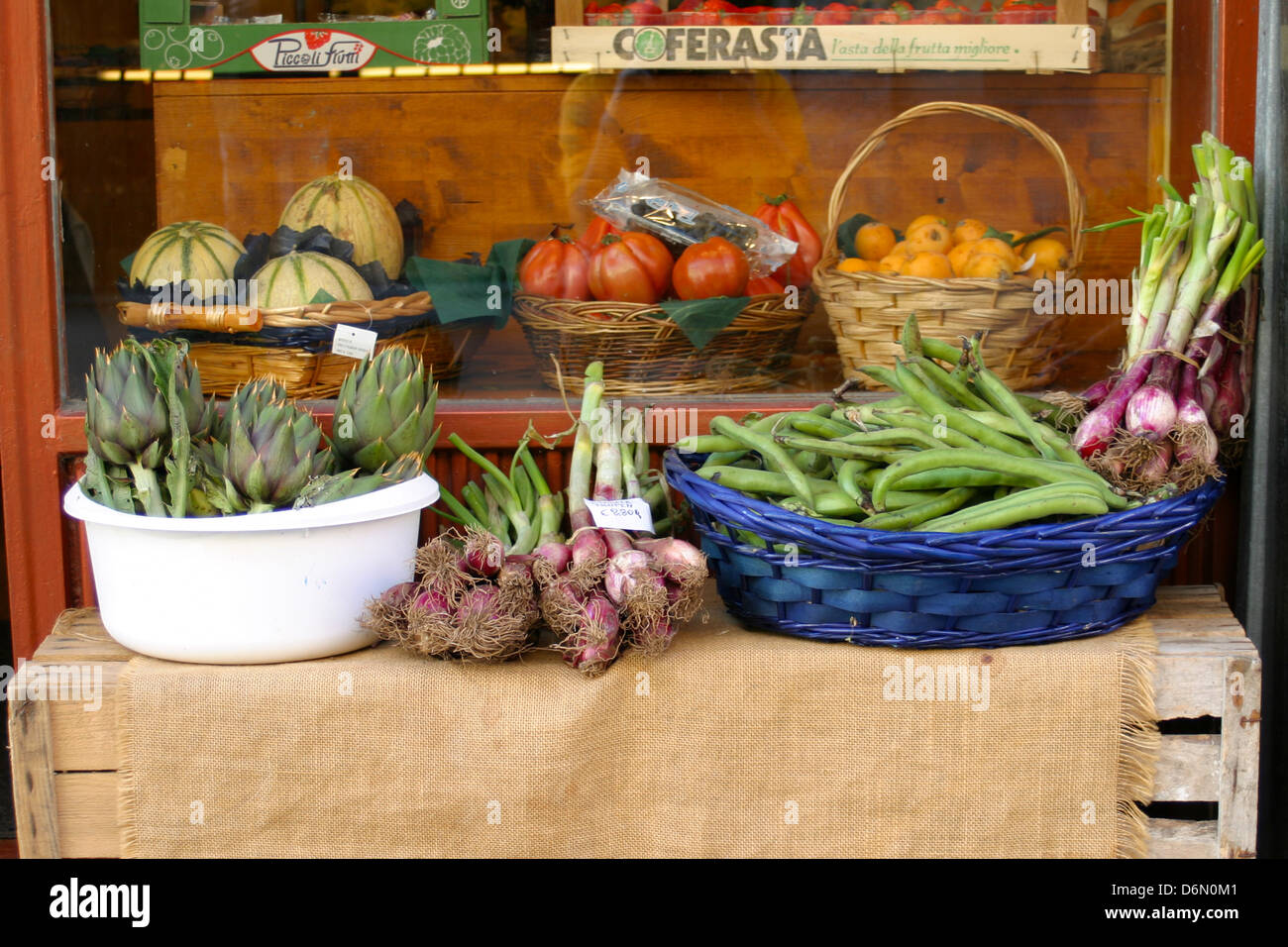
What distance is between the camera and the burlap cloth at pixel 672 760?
7.51ft

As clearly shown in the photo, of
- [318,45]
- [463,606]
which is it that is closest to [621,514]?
[463,606]

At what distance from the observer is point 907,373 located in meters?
2.57

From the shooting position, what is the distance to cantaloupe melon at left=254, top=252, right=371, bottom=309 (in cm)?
300

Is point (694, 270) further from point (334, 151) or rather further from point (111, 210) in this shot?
point (111, 210)

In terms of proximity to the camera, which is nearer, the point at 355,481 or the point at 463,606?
the point at 463,606

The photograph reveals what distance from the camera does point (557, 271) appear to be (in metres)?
3.14

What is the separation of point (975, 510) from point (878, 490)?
0.18m

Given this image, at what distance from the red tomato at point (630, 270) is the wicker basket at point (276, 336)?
486 millimetres

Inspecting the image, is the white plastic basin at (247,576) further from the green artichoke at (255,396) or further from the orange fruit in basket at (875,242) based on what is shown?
the orange fruit in basket at (875,242)

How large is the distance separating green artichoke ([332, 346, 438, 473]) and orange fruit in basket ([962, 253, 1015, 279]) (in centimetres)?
136

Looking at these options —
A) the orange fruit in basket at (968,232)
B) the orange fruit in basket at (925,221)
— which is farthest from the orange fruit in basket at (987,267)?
the orange fruit in basket at (925,221)

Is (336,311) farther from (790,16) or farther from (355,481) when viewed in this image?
(790,16)

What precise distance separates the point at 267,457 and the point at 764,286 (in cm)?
142
